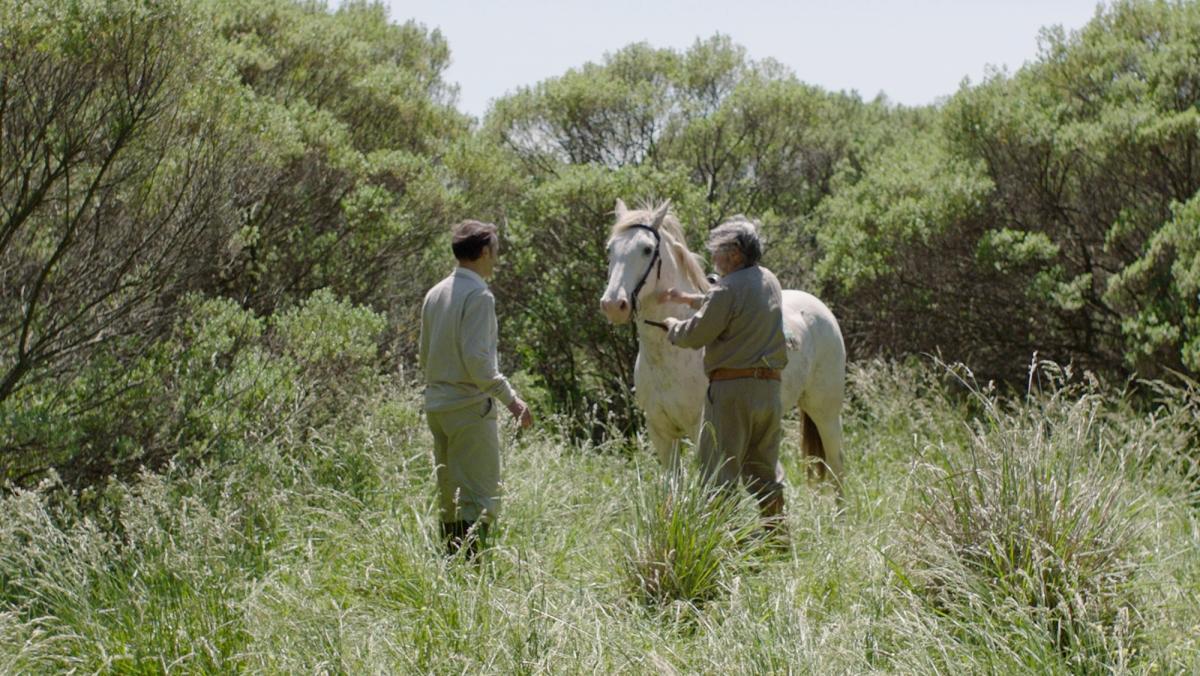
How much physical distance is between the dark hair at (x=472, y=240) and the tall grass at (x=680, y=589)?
1.34 m

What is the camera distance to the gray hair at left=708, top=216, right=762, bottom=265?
5.50m

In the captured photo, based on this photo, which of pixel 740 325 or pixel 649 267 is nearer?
pixel 740 325

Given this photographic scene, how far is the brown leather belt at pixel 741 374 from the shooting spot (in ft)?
18.1

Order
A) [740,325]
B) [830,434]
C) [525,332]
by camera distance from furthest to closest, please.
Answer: [525,332], [830,434], [740,325]

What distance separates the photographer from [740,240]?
5.52m

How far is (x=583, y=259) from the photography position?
1192 centimetres

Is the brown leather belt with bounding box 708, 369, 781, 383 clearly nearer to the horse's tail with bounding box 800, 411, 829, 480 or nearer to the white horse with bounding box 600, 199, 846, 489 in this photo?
the white horse with bounding box 600, 199, 846, 489

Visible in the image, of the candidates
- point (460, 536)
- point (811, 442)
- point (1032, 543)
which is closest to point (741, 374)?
point (460, 536)

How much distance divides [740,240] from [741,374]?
0.69 metres

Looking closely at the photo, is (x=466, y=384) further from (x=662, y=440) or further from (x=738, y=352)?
(x=662, y=440)

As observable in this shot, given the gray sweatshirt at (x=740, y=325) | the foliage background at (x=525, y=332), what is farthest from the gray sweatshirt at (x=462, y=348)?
the gray sweatshirt at (x=740, y=325)

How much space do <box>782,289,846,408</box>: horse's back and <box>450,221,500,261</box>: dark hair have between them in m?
2.33

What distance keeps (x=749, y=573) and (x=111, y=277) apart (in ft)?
14.0

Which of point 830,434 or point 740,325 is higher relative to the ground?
point 740,325
